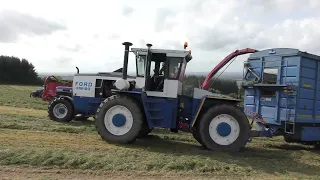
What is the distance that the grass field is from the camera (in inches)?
254

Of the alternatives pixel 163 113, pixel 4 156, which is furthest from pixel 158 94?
pixel 4 156

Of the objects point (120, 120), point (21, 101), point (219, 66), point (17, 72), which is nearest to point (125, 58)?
point (120, 120)

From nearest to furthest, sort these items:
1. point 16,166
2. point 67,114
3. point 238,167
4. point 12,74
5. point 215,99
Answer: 1. point 16,166
2. point 238,167
3. point 215,99
4. point 67,114
5. point 12,74

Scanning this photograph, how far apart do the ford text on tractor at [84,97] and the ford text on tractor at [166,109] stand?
427cm

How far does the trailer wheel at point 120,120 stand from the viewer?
931 centimetres

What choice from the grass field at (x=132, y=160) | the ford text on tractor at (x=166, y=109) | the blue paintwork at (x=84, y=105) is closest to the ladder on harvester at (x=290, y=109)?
the grass field at (x=132, y=160)

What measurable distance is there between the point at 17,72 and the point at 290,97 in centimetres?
6201

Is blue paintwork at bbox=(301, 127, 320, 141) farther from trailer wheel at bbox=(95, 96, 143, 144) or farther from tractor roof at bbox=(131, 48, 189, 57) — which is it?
trailer wheel at bbox=(95, 96, 143, 144)

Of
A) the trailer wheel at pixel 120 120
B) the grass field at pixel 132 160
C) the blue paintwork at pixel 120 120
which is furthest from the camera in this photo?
the blue paintwork at pixel 120 120

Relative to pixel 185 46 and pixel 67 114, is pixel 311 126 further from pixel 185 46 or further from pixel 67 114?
pixel 67 114

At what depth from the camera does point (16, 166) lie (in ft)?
21.2

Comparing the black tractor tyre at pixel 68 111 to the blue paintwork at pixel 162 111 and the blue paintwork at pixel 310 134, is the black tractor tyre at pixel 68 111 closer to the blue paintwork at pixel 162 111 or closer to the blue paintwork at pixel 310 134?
the blue paintwork at pixel 162 111

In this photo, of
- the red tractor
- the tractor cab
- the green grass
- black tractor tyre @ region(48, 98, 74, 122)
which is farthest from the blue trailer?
the green grass

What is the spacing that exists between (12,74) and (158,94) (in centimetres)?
6062
